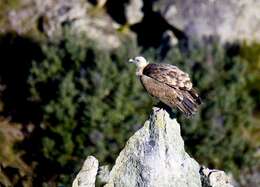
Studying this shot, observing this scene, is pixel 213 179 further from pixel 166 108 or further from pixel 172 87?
pixel 172 87

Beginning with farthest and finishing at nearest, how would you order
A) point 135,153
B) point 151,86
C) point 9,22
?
point 9,22, point 151,86, point 135,153

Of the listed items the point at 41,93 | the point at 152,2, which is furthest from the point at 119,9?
the point at 41,93

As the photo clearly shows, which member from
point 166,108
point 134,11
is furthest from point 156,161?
point 134,11

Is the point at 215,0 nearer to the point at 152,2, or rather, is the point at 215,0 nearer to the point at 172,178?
the point at 152,2

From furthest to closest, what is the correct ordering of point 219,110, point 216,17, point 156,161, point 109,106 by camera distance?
point 216,17, point 219,110, point 109,106, point 156,161

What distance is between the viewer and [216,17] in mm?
32812

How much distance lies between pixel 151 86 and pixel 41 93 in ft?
50.8

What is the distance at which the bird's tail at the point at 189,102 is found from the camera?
14.8m

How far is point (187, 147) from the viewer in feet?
93.8

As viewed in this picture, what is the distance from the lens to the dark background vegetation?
27766 mm

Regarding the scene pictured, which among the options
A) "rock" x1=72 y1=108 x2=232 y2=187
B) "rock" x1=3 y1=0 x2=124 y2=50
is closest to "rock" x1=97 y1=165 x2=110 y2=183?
"rock" x1=72 y1=108 x2=232 y2=187

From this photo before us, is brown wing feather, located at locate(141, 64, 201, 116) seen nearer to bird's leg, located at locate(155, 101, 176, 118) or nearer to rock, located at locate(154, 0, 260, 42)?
bird's leg, located at locate(155, 101, 176, 118)

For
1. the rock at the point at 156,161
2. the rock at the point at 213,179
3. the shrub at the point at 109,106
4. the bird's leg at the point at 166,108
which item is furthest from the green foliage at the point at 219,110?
the rock at the point at 156,161

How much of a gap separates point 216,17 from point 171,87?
722 inches
